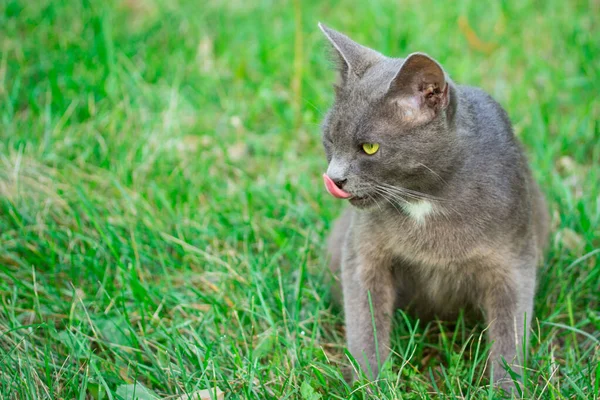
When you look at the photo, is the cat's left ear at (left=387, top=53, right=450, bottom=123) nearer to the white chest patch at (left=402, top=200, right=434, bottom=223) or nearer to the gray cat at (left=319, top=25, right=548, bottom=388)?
the gray cat at (left=319, top=25, right=548, bottom=388)

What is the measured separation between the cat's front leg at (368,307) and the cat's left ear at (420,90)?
0.65 m

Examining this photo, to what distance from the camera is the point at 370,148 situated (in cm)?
258

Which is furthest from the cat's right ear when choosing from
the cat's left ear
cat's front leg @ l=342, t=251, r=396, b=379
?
cat's front leg @ l=342, t=251, r=396, b=379

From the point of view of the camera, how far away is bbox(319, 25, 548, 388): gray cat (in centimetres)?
256

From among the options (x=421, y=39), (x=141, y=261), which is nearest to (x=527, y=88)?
(x=421, y=39)

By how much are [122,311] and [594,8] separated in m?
3.95

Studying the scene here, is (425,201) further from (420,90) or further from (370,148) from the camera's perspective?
(420,90)

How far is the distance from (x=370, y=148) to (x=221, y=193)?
1.52 meters

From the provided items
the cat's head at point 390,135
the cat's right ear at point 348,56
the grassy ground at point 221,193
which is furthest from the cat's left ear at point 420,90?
the grassy ground at point 221,193

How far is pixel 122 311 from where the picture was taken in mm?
3160

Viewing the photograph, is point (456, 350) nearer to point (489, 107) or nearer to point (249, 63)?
point (489, 107)

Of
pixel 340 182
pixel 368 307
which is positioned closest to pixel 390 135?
pixel 340 182

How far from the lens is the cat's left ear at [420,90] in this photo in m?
2.44

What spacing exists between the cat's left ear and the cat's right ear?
0.25 m
